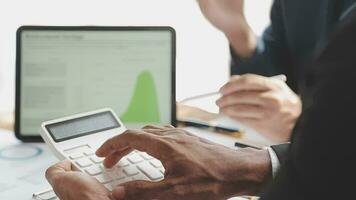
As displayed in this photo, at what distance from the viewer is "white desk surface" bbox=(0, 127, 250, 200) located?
762 millimetres

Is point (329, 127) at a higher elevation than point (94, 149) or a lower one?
higher

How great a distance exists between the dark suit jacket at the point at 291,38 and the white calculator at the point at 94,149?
476mm

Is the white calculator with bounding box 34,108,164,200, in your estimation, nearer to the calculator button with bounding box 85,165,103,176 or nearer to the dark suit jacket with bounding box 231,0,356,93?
the calculator button with bounding box 85,165,103,176

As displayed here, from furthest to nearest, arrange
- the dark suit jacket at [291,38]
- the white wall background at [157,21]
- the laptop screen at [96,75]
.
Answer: the white wall background at [157,21] < the dark suit jacket at [291,38] < the laptop screen at [96,75]

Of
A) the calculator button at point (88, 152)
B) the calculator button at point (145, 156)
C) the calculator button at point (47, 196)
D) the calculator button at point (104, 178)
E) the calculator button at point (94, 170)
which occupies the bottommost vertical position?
the calculator button at point (47, 196)

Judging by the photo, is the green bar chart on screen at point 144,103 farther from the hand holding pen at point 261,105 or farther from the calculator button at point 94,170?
the calculator button at point 94,170

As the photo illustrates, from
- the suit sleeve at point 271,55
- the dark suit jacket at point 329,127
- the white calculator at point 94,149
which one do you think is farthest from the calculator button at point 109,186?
the suit sleeve at point 271,55

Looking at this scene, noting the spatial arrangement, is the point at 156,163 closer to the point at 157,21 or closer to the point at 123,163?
the point at 123,163

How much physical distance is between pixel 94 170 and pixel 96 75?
0.28m

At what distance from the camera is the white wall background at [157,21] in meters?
1.39

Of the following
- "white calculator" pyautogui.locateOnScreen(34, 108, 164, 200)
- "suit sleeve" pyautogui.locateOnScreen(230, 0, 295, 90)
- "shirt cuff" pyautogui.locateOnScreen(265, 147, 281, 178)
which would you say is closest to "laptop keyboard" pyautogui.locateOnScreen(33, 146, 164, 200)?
"white calculator" pyautogui.locateOnScreen(34, 108, 164, 200)

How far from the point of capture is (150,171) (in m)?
0.68

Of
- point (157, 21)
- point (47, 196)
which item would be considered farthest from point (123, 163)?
point (157, 21)

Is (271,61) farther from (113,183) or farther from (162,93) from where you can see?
(113,183)
